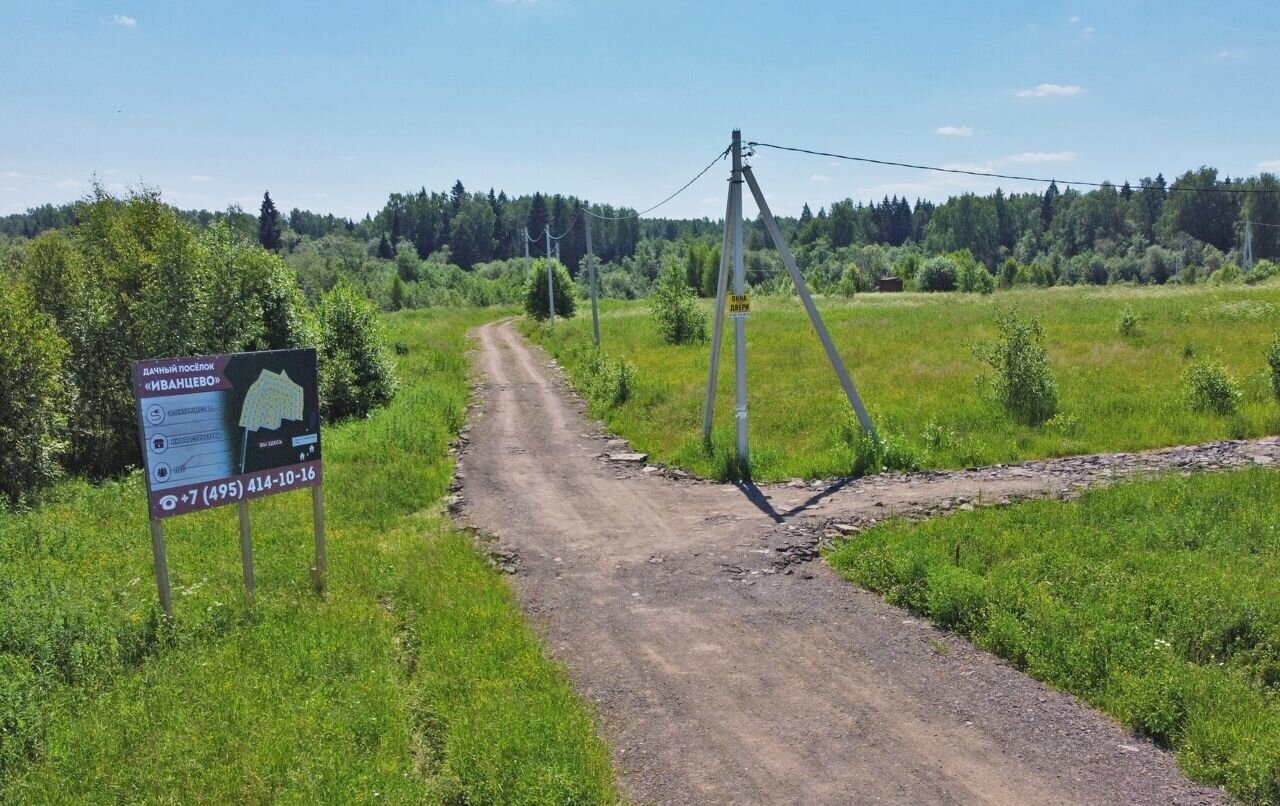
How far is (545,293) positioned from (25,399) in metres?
36.1

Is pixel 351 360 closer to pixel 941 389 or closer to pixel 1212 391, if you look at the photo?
pixel 941 389

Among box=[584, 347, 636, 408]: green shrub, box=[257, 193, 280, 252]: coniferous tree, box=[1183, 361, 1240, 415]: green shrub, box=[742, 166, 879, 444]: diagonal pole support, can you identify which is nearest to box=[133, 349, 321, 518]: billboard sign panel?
box=[742, 166, 879, 444]: diagonal pole support

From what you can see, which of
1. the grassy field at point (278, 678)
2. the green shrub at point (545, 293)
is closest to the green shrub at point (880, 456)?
the grassy field at point (278, 678)

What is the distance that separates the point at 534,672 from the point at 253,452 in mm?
4381

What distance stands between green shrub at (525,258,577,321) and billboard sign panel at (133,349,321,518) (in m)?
41.7

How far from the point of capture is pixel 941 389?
Result: 1989 centimetres

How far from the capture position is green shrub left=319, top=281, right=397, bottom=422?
74.0 ft

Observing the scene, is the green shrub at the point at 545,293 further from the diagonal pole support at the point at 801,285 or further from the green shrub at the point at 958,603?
the green shrub at the point at 958,603

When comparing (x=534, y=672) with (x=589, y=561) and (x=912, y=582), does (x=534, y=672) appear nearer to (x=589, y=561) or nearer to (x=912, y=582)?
(x=589, y=561)

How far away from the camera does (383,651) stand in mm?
7613

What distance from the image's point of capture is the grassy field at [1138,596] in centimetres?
599

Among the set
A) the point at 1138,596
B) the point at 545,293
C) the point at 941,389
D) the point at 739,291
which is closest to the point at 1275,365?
the point at 941,389

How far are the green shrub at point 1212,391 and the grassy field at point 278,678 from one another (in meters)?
16.4

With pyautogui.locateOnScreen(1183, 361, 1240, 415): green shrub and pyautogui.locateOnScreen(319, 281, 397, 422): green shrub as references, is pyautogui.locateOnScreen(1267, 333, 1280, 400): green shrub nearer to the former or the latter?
pyautogui.locateOnScreen(1183, 361, 1240, 415): green shrub
